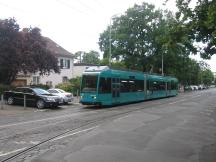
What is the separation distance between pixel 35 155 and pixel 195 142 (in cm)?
569

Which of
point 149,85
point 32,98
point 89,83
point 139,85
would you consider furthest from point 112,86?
point 149,85

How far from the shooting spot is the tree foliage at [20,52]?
122 feet

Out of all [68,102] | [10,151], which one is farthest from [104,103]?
[10,151]

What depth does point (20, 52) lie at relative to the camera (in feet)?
124

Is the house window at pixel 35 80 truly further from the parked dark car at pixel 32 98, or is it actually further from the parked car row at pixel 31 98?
the parked dark car at pixel 32 98

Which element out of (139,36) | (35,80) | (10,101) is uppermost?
(139,36)

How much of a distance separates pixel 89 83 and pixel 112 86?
2.29m

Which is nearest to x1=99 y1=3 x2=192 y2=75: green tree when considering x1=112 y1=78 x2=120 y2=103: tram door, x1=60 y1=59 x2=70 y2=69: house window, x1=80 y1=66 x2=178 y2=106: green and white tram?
x1=60 y1=59 x2=70 y2=69: house window

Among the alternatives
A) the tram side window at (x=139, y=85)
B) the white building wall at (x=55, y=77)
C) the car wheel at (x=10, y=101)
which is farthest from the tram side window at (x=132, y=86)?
the white building wall at (x=55, y=77)

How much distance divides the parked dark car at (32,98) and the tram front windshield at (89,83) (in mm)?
2480

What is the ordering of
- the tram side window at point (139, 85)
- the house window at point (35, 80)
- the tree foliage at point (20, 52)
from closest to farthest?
the tree foliage at point (20, 52) → the tram side window at point (139, 85) → the house window at point (35, 80)

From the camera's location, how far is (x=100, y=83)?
28875 millimetres

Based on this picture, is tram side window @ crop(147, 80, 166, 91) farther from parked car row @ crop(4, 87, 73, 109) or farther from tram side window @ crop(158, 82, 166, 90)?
parked car row @ crop(4, 87, 73, 109)

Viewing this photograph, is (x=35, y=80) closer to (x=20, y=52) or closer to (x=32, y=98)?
(x=20, y=52)
